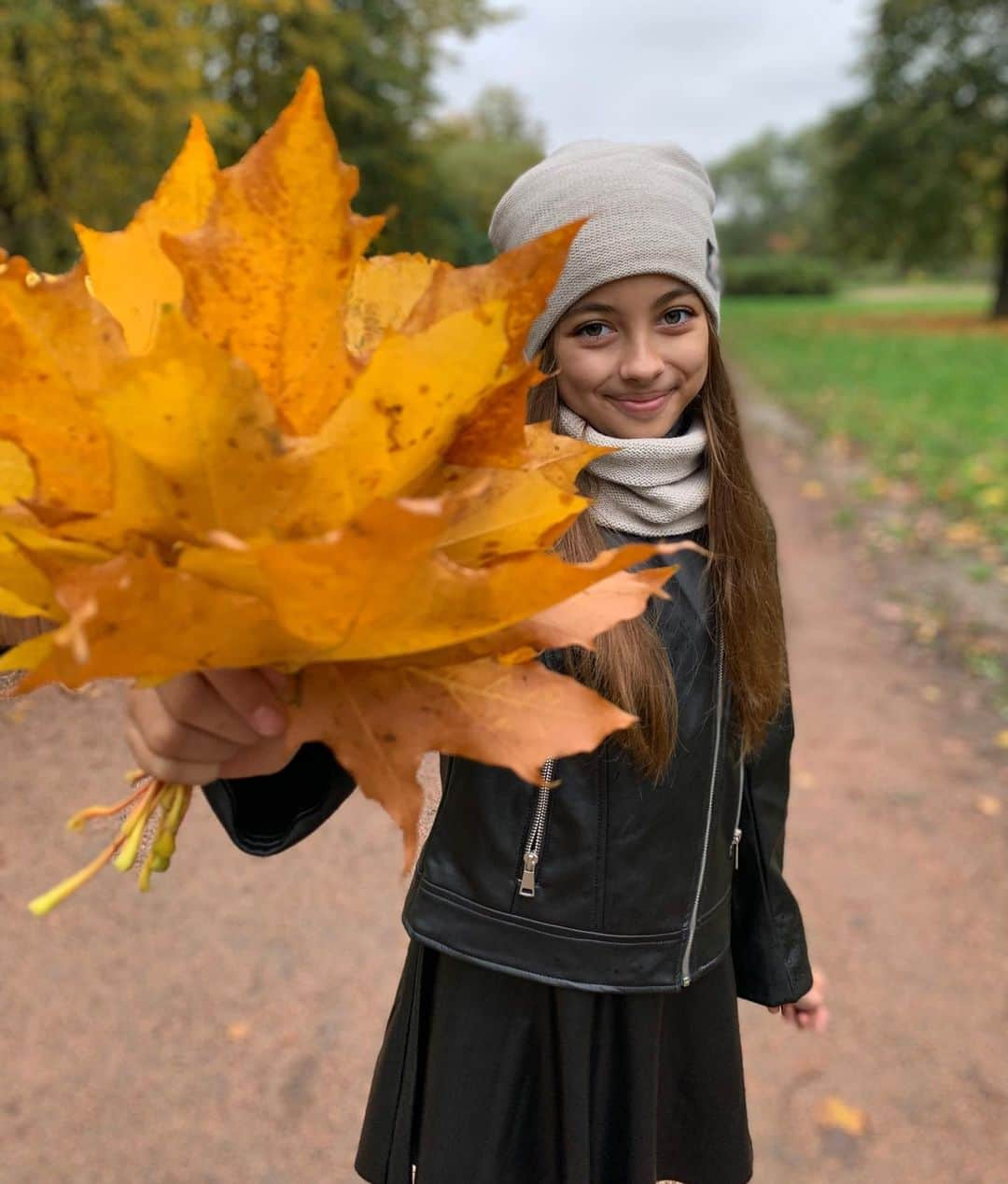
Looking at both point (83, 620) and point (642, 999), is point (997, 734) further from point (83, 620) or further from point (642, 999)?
point (83, 620)

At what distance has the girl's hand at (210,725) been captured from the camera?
720 millimetres

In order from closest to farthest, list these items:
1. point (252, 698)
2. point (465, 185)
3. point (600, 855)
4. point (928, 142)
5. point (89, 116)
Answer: point (252, 698) < point (600, 855) < point (89, 116) < point (465, 185) < point (928, 142)

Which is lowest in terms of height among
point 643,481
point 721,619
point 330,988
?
point 330,988

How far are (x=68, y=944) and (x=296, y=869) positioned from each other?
75cm

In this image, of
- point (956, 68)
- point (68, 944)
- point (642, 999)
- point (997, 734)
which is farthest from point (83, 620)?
point (956, 68)

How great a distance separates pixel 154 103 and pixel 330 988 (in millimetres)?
5523

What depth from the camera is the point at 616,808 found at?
142 centimetres

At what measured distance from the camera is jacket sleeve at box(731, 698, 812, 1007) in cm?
166

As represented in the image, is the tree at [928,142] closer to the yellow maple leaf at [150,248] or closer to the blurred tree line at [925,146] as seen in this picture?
the blurred tree line at [925,146]

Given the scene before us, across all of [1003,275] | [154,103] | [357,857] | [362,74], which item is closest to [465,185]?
[362,74]

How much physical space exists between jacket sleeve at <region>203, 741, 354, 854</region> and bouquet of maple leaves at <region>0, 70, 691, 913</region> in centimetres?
35

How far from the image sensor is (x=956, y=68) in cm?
2159

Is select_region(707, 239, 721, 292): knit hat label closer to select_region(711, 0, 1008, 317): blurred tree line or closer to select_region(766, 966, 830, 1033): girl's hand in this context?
select_region(766, 966, 830, 1033): girl's hand

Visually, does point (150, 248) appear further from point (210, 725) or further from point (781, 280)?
point (781, 280)
